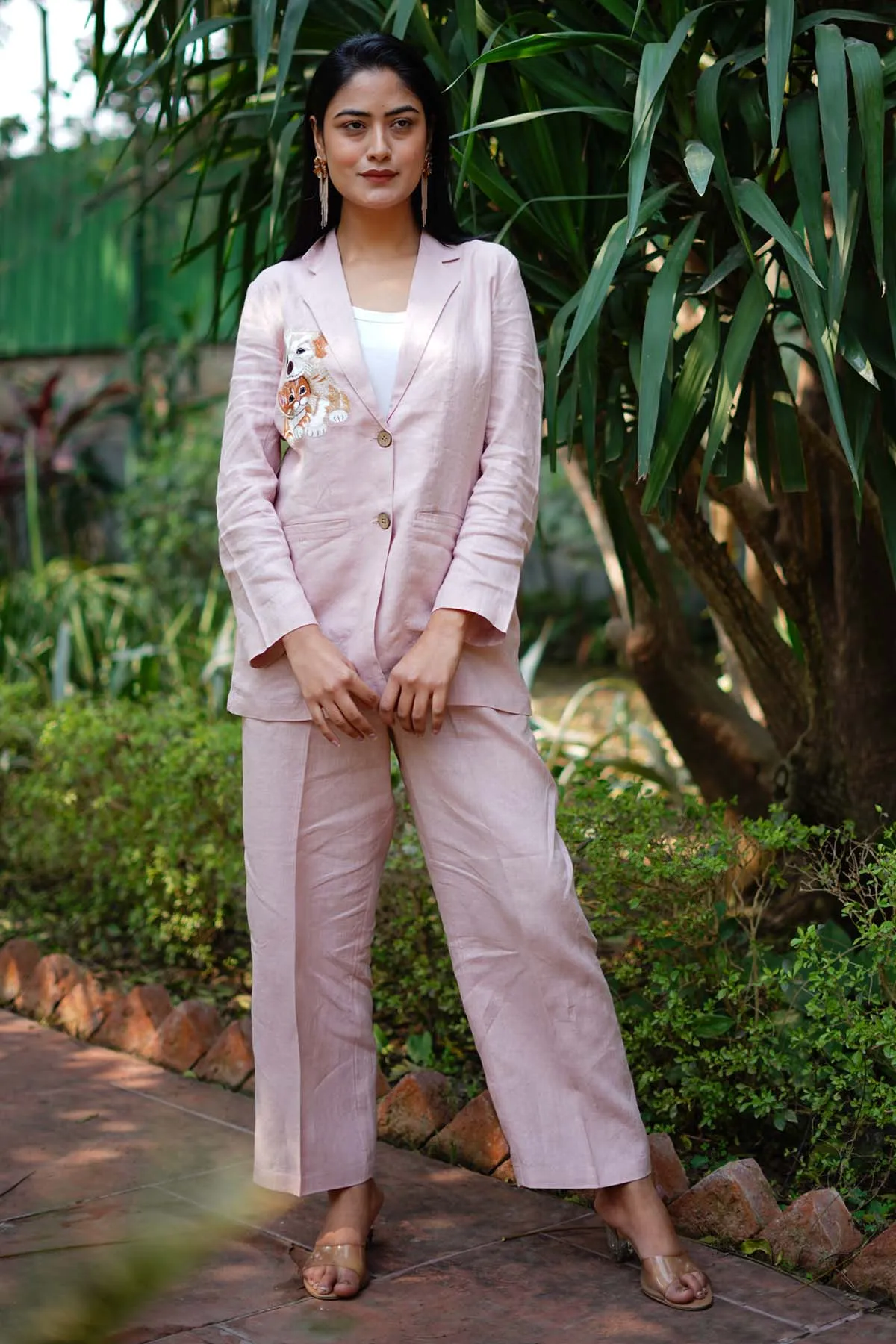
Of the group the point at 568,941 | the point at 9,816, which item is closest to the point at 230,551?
the point at 568,941

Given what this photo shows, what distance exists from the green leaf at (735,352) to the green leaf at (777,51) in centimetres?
23

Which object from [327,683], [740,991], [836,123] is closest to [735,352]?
[836,123]

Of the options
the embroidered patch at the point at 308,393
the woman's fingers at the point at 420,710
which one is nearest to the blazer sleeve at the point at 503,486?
the woman's fingers at the point at 420,710

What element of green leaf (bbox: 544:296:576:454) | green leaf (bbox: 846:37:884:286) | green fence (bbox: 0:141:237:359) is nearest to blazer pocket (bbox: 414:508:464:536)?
green leaf (bbox: 544:296:576:454)

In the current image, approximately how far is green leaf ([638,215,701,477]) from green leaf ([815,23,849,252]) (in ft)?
0.77

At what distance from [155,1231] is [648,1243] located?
0.76 m

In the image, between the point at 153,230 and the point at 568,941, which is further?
the point at 153,230

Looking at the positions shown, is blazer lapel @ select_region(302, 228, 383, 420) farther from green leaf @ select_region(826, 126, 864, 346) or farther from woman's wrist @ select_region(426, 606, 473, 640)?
green leaf @ select_region(826, 126, 864, 346)

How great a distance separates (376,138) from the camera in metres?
2.13

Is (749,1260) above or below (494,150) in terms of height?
below

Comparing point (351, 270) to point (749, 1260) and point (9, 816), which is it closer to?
point (749, 1260)

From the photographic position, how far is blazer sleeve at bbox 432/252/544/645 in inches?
83.6

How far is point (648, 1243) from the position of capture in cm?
213

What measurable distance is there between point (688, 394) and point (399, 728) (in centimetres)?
68
